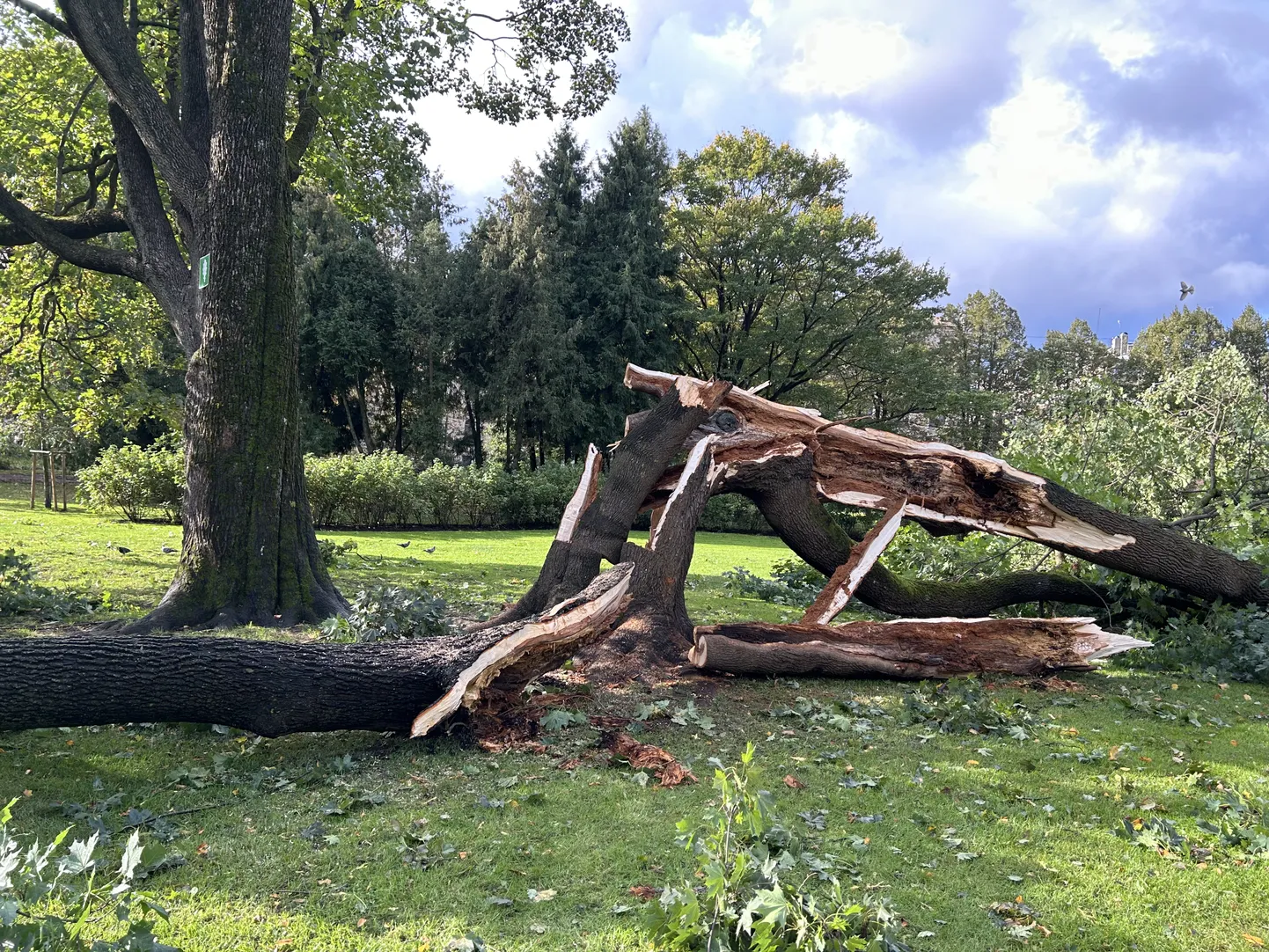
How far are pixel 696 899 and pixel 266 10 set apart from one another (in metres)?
7.92

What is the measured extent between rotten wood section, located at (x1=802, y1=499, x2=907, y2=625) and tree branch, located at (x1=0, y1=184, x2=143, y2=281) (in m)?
7.55

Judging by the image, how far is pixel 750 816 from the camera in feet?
7.93

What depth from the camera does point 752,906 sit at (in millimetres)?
2234

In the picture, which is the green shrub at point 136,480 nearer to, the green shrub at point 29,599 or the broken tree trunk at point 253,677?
the green shrub at point 29,599

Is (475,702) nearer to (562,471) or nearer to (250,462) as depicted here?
(250,462)

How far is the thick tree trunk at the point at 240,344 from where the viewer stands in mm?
→ 7066

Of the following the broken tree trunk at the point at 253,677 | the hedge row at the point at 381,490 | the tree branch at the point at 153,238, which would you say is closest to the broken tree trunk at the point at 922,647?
the broken tree trunk at the point at 253,677

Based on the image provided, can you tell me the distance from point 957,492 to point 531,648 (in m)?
4.65

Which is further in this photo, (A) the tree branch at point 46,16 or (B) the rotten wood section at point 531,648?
(A) the tree branch at point 46,16

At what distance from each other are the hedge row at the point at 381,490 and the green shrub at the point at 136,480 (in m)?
0.02

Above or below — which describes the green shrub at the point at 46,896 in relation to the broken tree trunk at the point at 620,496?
below

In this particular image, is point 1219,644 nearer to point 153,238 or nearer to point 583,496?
point 583,496

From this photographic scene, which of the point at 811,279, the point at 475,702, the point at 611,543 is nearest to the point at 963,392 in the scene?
the point at 811,279

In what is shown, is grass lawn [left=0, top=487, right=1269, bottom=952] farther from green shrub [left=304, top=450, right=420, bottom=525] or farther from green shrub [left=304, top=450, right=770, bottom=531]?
green shrub [left=304, top=450, right=420, bottom=525]
